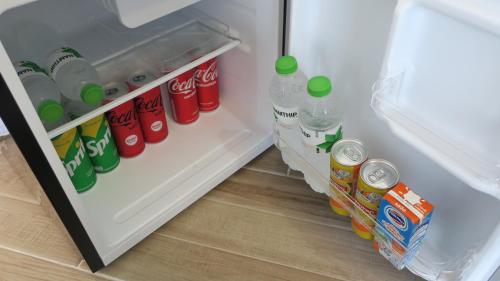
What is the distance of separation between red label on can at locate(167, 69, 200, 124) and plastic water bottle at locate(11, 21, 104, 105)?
0.91 ft

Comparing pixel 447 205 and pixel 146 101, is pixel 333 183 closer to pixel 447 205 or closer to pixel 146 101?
pixel 447 205

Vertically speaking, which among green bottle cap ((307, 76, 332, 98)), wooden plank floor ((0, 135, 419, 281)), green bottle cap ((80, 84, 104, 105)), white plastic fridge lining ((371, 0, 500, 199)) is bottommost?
wooden plank floor ((0, 135, 419, 281))

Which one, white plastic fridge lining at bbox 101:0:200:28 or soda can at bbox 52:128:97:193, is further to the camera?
soda can at bbox 52:128:97:193

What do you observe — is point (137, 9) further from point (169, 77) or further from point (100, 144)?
point (100, 144)

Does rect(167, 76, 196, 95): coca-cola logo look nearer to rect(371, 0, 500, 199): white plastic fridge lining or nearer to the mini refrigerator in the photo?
the mini refrigerator

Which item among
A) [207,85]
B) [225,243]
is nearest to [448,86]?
[225,243]

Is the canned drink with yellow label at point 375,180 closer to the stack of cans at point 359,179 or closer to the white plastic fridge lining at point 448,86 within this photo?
the stack of cans at point 359,179

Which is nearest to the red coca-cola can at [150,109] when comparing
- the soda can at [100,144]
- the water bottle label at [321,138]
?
the soda can at [100,144]

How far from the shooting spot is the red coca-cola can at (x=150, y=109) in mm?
1122

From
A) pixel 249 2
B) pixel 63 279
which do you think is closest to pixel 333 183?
pixel 249 2

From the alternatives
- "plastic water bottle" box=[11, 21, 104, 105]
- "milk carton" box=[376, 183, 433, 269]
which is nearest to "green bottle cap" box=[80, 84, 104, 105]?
"plastic water bottle" box=[11, 21, 104, 105]

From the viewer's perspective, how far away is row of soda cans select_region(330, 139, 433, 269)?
82 centimetres

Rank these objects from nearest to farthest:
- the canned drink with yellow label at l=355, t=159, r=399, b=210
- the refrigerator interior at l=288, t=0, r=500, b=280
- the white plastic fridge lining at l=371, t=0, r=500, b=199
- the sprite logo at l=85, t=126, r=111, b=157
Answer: the white plastic fridge lining at l=371, t=0, r=500, b=199, the refrigerator interior at l=288, t=0, r=500, b=280, the canned drink with yellow label at l=355, t=159, r=399, b=210, the sprite logo at l=85, t=126, r=111, b=157

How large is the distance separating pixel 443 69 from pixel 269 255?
2.10 ft
